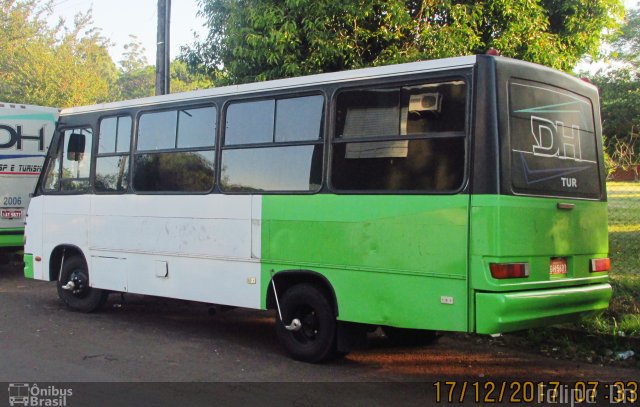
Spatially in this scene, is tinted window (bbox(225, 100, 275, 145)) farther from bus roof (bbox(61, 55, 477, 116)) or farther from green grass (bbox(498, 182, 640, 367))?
green grass (bbox(498, 182, 640, 367))

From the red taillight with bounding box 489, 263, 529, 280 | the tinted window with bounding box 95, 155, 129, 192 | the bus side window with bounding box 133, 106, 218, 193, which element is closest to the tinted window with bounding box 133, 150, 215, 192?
the bus side window with bounding box 133, 106, 218, 193

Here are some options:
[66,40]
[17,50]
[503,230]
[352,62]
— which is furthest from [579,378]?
[66,40]

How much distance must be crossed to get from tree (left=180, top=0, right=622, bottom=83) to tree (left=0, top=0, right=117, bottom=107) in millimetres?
26732

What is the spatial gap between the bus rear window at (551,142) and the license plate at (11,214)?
10584mm

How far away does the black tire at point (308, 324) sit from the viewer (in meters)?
6.68

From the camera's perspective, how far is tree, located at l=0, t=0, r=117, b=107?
3381cm

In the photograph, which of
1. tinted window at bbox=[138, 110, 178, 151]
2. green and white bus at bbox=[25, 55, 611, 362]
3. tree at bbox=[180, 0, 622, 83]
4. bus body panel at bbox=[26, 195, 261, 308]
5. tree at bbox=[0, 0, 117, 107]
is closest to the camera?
green and white bus at bbox=[25, 55, 611, 362]

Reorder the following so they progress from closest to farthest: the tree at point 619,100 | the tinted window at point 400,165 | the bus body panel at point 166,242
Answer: the tinted window at point 400,165 → the bus body panel at point 166,242 → the tree at point 619,100

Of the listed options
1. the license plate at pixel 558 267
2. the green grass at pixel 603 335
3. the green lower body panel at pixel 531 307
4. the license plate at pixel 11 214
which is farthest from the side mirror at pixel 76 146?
the license plate at pixel 558 267

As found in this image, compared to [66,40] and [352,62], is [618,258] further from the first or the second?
[66,40]

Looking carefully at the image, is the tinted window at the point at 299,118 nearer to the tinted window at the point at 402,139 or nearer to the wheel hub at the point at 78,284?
the tinted window at the point at 402,139

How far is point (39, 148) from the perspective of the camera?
1362cm

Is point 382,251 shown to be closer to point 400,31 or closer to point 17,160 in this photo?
point 400,31

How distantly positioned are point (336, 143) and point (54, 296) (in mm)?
6777
